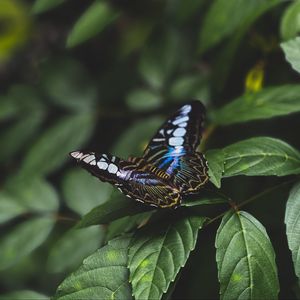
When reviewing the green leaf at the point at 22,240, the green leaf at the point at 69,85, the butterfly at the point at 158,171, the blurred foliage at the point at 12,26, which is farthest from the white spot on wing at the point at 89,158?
the blurred foliage at the point at 12,26

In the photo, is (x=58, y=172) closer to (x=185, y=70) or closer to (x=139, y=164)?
(x=185, y=70)

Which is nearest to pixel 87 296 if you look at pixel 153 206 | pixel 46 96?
pixel 153 206

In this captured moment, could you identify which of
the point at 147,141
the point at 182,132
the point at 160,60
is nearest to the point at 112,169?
the point at 182,132

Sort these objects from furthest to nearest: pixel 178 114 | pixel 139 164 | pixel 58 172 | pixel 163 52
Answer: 1. pixel 58 172
2. pixel 163 52
3. pixel 178 114
4. pixel 139 164

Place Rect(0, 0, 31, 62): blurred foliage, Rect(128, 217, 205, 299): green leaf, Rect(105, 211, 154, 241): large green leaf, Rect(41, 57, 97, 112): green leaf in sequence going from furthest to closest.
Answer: Rect(0, 0, 31, 62): blurred foliage
Rect(41, 57, 97, 112): green leaf
Rect(105, 211, 154, 241): large green leaf
Rect(128, 217, 205, 299): green leaf

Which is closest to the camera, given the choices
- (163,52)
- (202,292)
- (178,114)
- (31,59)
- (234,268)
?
(234,268)

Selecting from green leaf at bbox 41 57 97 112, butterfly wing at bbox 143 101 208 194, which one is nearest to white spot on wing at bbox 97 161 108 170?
butterfly wing at bbox 143 101 208 194

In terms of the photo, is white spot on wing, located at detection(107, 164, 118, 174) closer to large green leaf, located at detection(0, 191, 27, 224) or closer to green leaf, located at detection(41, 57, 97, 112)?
large green leaf, located at detection(0, 191, 27, 224)
